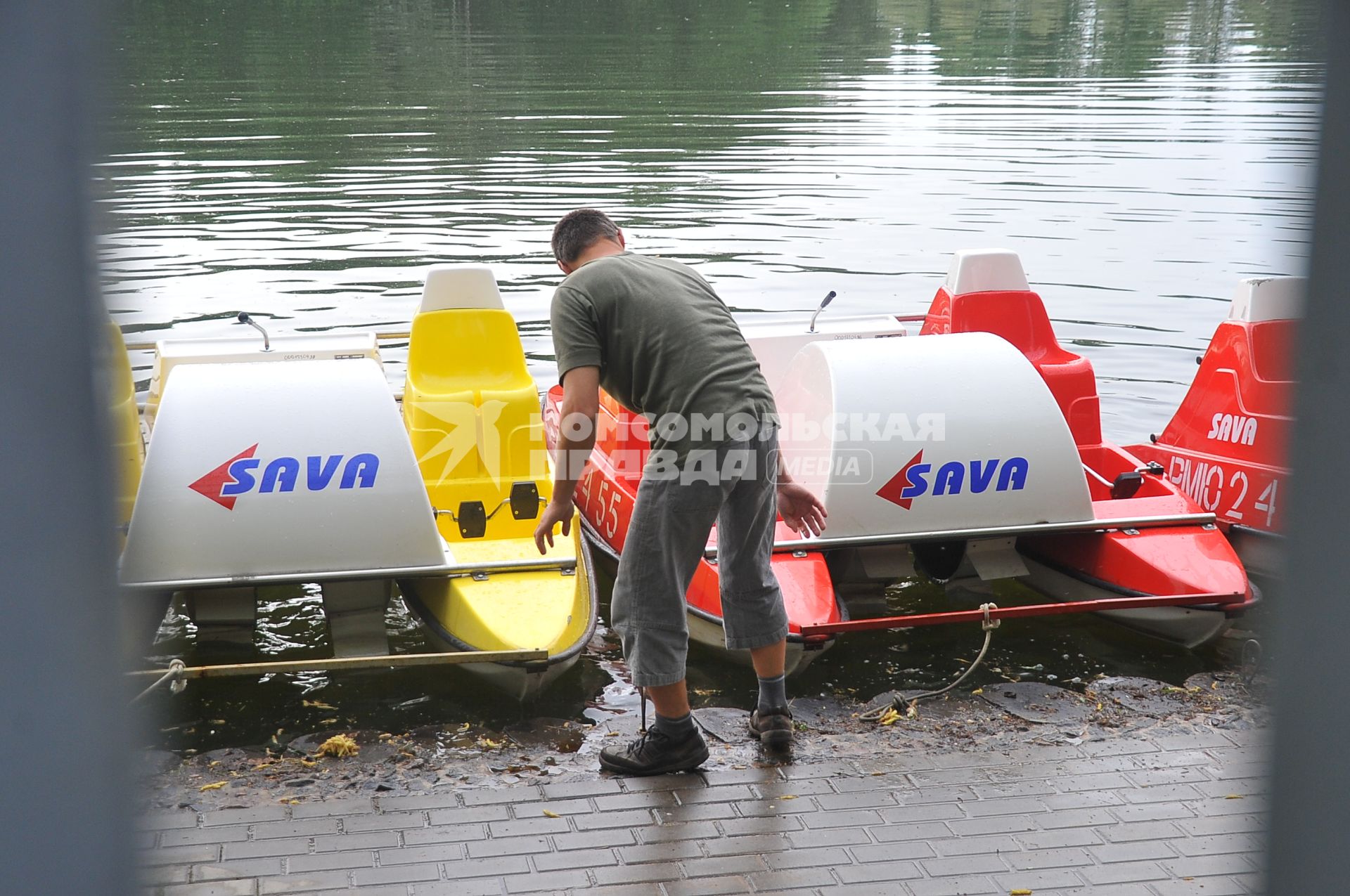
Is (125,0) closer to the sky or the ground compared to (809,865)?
closer to the sky

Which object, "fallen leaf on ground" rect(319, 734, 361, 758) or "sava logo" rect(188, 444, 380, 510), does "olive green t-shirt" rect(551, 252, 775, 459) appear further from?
"fallen leaf on ground" rect(319, 734, 361, 758)

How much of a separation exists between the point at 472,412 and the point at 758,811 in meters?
3.07

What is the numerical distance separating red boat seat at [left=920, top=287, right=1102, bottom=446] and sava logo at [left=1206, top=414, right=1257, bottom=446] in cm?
75

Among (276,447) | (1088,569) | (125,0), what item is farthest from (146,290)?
(125,0)

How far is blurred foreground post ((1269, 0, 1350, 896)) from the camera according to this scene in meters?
1.19

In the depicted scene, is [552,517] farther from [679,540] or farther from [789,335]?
[789,335]

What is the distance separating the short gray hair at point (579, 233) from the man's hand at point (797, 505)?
1.16 m

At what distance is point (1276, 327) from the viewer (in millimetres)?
6766

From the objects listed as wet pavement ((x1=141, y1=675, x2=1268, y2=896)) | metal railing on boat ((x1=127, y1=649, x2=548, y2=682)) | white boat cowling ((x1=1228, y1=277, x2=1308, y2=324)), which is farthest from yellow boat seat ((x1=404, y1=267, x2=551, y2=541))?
white boat cowling ((x1=1228, y1=277, x2=1308, y2=324))

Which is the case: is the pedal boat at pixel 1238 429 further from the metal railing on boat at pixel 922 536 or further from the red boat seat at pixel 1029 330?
the metal railing on boat at pixel 922 536

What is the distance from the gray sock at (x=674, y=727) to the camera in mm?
4586

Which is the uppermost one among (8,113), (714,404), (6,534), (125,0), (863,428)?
(125,0)

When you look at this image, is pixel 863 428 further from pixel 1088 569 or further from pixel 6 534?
pixel 6 534

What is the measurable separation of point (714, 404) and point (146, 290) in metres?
11.7
